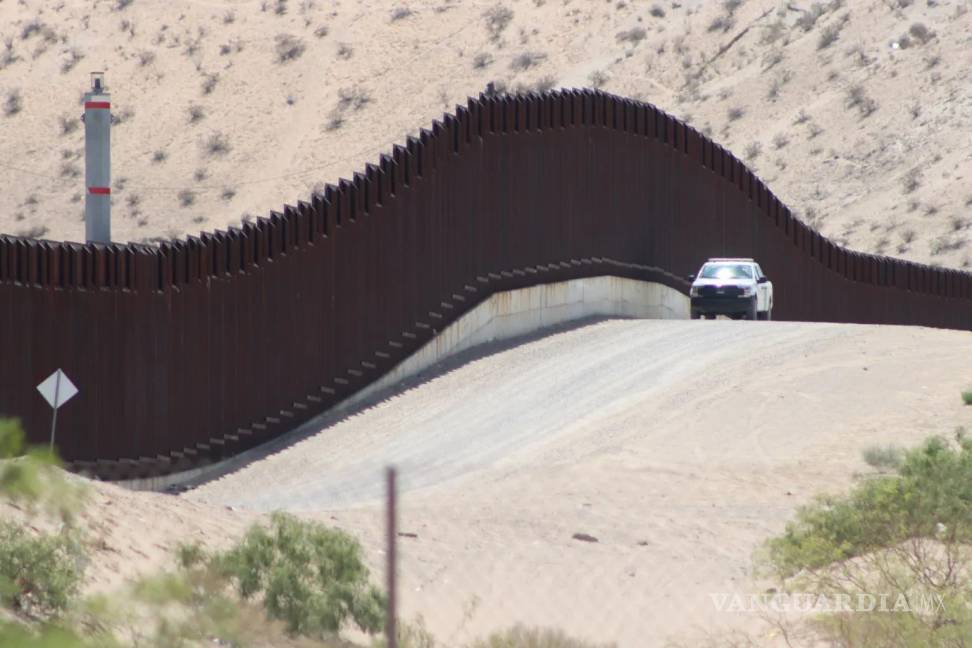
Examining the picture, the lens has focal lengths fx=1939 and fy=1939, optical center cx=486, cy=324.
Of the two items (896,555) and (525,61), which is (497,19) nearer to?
(525,61)

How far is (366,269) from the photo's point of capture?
29297 millimetres

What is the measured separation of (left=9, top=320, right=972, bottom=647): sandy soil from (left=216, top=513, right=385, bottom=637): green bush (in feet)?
2.79

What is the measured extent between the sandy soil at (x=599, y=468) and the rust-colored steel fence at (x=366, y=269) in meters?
1.09

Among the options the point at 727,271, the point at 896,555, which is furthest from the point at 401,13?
the point at 896,555

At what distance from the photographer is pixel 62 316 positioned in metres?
23.3

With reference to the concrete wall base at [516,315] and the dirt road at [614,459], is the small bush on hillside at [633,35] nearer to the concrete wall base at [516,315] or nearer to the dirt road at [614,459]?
the concrete wall base at [516,315]

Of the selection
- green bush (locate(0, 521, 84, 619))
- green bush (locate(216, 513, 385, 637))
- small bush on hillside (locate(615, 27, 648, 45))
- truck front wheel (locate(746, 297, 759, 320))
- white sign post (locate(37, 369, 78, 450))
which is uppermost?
small bush on hillside (locate(615, 27, 648, 45))

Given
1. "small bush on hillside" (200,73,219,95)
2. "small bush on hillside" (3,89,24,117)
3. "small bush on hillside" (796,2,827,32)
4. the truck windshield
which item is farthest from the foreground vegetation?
"small bush on hillside" (3,89,24,117)

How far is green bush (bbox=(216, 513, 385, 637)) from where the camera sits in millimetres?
13992

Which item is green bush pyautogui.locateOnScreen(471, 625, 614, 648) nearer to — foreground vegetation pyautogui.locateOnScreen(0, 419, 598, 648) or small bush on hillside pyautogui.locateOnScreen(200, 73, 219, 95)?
foreground vegetation pyautogui.locateOnScreen(0, 419, 598, 648)

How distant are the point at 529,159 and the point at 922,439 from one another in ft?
40.1

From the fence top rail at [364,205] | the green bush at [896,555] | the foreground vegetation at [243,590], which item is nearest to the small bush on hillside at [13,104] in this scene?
the fence top rail at [364,205]

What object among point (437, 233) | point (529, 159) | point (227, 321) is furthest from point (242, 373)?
point (529, 159)

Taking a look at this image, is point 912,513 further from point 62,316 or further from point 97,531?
point 62,316
